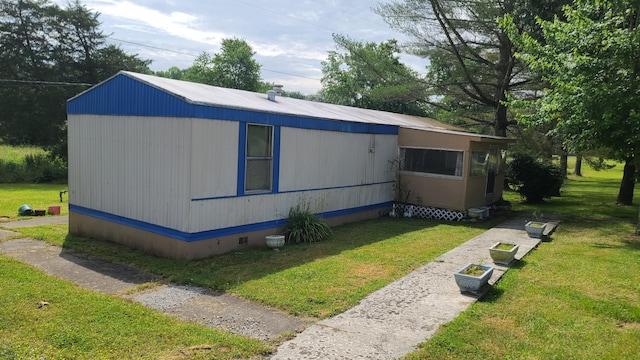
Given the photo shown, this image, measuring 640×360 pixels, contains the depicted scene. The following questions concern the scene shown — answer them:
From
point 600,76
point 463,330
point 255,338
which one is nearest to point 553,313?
point 463,330

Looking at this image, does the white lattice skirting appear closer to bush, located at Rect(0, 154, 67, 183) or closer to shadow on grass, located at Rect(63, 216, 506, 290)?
shadow on grass, located at Rect(63, 216, 506, 290)

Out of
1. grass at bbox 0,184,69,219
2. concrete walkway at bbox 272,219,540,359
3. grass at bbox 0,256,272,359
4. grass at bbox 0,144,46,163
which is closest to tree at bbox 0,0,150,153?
grass at bbox 0,144,46,163

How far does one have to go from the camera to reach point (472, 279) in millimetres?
6410

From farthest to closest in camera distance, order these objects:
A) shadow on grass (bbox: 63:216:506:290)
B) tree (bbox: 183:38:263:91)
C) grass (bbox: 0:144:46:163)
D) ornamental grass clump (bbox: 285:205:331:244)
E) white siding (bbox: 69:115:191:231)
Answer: tree (bbox: 183:38:263:91) → grass (bbox: 0:144:46:163) → ornamental grass clump (bbox: 285:205:331:244) → white siding (bbox: 69:115:191:231) → shadow on grass (bbox: 63:216:506:290)

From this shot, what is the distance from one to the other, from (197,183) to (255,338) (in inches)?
147

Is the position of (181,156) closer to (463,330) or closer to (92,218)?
(92,218)

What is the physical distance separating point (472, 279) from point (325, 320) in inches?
90.6

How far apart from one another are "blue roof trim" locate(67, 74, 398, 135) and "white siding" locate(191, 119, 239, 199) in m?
0.20

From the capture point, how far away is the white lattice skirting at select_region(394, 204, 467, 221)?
44.9 ft

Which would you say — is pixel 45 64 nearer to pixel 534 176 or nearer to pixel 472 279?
pixel 534 176

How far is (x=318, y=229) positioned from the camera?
10.3 meters

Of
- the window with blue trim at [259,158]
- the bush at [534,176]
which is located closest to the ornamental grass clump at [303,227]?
the window with blue trim at [259,158]

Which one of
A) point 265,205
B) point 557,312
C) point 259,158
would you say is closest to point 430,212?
point 265,205

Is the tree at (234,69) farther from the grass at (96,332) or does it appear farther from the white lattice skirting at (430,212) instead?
the grass at (96,332)
